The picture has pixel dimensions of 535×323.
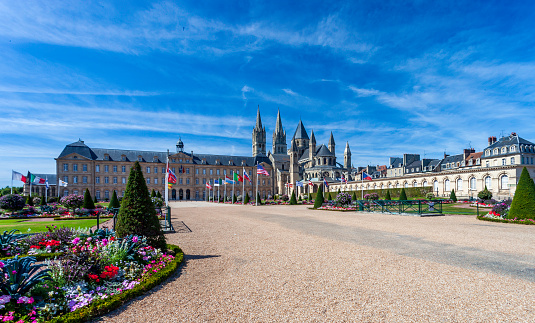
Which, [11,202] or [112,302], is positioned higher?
[11,202]

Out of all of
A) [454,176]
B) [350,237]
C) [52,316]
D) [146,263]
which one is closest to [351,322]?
[52,316]

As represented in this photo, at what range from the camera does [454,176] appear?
46469 mm

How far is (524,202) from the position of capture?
16.5m

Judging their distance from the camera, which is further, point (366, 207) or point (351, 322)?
point (366, 207)

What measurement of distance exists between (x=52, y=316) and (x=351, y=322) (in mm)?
4389

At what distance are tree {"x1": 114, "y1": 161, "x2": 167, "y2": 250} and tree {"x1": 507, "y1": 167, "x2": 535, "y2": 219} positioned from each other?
60.9ft

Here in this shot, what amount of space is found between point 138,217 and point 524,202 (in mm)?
19448

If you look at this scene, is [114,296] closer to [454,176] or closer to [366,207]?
[366,207]

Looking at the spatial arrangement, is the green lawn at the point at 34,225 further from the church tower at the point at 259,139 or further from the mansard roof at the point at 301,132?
the mansard roof at the point at 301,132

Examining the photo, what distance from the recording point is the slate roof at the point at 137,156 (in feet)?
219

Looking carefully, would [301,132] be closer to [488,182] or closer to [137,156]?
[137,156]

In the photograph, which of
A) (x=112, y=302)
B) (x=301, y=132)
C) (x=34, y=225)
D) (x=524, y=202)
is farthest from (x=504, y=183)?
(x=301, y=132)

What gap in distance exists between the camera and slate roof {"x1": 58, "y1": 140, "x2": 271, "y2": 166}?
6681cm

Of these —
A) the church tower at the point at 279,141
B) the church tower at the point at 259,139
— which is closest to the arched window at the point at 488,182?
the church tower at the point at 279,141
